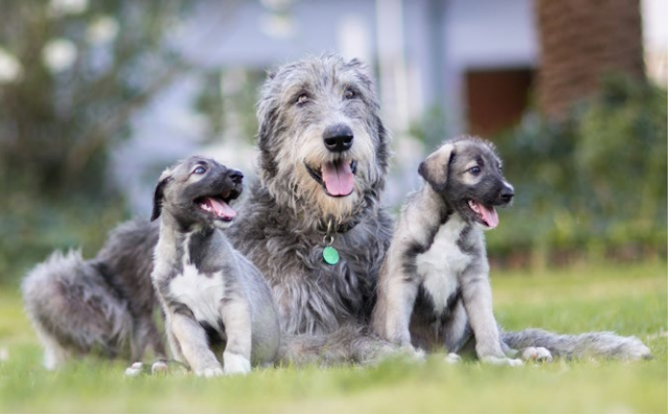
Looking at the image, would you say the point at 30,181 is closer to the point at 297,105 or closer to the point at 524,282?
the point at 524,282

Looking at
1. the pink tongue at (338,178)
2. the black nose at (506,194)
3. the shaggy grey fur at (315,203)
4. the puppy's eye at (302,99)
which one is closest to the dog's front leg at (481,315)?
the black nose at (506,194)

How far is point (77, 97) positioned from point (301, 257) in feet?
41.6

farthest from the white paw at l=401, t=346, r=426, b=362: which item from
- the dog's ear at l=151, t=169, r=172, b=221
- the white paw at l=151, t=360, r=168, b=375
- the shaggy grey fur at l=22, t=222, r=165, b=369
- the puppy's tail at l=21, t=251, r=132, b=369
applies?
the puppy's tail at l=21, t=251, r=132, b=369

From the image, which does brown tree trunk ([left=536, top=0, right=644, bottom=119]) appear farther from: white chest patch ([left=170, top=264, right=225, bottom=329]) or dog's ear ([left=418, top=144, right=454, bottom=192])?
white chest patch ([left=170, top=264, right=225, bottom=329])

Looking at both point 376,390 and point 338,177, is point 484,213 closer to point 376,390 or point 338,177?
point 338,177

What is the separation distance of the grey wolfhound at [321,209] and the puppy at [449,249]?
0.35m

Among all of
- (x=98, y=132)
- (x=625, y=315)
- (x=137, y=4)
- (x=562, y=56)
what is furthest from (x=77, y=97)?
(x=625, y=315)

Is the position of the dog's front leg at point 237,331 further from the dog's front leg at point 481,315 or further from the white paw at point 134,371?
the dog's front leg at point 481,315

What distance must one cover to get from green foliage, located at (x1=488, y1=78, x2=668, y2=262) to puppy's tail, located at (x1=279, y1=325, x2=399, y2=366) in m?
8.19

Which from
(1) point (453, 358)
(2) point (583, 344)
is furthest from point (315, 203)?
(2) point (583, 344)

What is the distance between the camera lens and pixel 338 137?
658cm

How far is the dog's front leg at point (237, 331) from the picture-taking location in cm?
602

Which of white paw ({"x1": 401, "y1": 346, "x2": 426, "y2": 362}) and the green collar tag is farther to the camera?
the green collar tag

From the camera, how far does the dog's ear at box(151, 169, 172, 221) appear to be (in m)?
6.47
